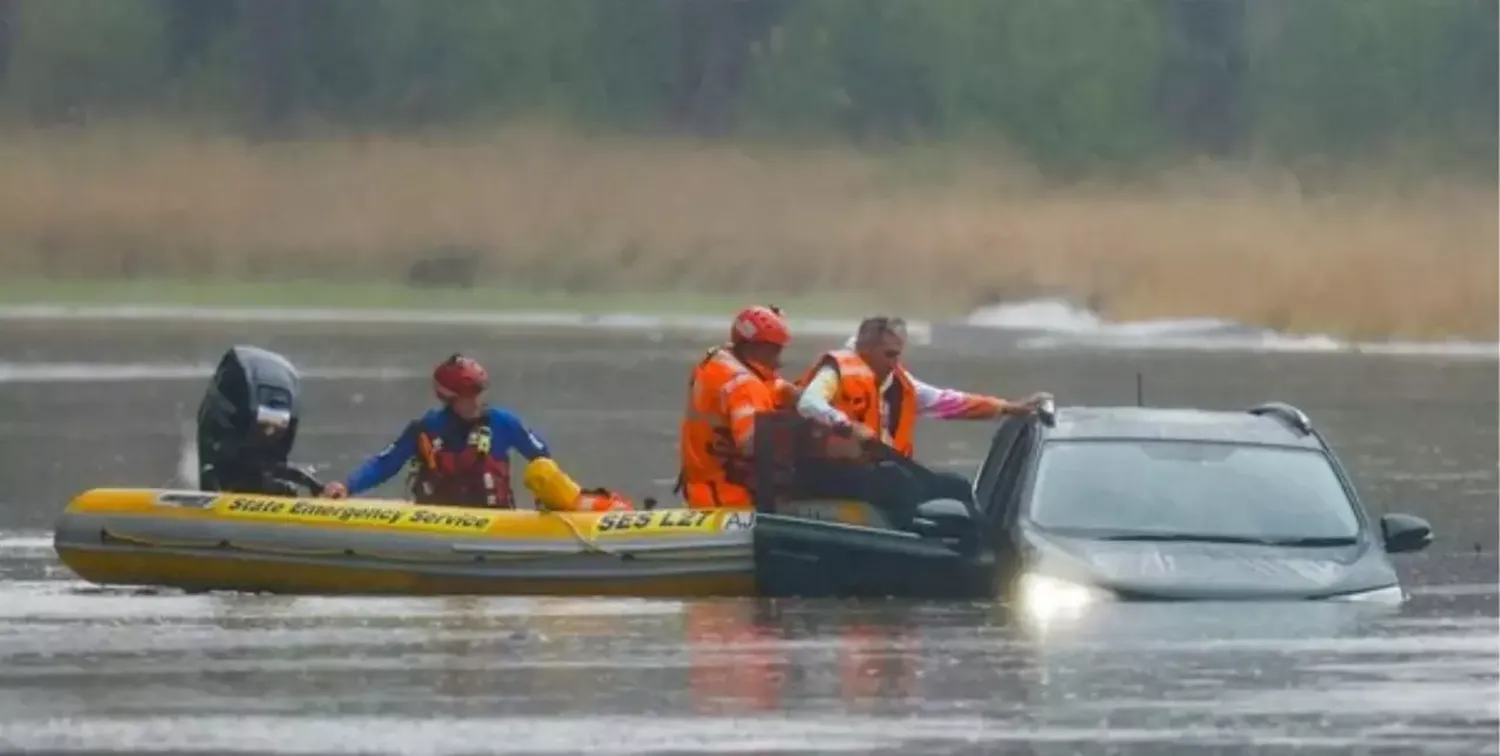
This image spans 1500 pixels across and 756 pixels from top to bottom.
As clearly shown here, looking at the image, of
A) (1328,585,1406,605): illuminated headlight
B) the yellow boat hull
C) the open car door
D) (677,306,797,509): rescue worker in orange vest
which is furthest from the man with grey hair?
(1328,585,1406,605): illuminated headlight

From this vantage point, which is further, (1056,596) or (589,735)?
(1056,596)

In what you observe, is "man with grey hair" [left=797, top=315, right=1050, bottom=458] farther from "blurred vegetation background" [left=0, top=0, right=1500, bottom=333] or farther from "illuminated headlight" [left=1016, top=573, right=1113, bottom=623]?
"blurred vegetation background" [left=0, top=0, right=1500, bottom=333]

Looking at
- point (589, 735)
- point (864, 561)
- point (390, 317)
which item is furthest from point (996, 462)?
point (390, 317)

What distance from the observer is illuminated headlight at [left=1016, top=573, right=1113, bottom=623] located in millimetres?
16938

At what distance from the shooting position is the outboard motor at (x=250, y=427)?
1955cm

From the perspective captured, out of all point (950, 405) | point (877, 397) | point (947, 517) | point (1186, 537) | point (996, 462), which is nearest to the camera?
point (947, 517)

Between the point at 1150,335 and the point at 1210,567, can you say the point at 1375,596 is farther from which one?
the point at 1150,335

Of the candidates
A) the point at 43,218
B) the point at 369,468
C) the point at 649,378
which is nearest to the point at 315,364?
the point at 649,378

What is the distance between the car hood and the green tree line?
134ft

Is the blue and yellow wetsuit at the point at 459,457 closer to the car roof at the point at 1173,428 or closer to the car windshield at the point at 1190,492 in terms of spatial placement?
the car roof at the point at 1173,428

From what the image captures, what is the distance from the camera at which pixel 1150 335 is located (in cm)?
6184

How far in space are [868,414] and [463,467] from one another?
2.11 m

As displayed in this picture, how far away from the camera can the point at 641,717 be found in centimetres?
1366

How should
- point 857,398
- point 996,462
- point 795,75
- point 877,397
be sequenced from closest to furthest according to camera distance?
point 857,398 → point 996,462 → point 877,397 → point 795,75
